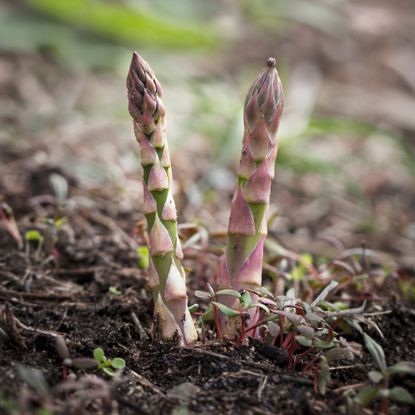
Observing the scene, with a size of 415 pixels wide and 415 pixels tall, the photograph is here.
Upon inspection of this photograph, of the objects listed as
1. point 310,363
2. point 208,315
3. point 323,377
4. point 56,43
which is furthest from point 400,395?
point 56,43

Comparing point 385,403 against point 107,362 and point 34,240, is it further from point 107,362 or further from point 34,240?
point 34,240

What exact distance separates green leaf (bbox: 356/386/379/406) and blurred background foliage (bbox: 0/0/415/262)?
69.9 inches

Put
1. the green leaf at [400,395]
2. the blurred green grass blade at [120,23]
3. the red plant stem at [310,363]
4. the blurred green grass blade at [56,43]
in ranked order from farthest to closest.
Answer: the blurred green grass blade at [120,23] → the blurred green grass blade at [56,43] → the red plant stem at [310,363] → the green leaf at [400,395]

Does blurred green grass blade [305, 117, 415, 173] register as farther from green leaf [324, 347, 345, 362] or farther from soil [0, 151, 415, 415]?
green leaf [324, 347, 345, 362]

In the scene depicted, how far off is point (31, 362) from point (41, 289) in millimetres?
615

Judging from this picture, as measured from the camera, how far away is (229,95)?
18.6 ft

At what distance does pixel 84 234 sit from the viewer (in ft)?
9.84

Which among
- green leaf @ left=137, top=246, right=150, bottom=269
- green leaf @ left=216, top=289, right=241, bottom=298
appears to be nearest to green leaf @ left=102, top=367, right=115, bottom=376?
green leaf @ left=216, top=289, right=241, bottom=298

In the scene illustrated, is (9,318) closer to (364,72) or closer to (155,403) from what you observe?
(155,403)

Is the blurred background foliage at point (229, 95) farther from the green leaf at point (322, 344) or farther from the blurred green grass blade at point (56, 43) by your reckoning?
the green leaf at point (322, 344)

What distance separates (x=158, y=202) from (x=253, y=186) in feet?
0.99

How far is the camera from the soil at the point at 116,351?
5.57 ft

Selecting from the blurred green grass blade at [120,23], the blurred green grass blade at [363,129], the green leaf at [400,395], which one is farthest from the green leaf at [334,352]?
the blurred green grass blade at [120,23]

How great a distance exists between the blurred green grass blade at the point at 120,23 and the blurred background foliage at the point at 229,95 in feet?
0.04
